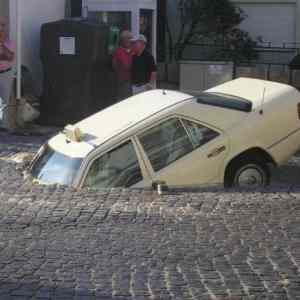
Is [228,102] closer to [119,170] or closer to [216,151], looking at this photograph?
[216,151]

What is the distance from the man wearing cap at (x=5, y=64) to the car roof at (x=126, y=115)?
4.33m

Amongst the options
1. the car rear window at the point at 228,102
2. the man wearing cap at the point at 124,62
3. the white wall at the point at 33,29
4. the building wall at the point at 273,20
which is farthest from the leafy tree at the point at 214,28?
the car rear window at the point at 228,102

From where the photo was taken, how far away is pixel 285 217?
861 cm

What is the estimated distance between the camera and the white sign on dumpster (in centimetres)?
1588

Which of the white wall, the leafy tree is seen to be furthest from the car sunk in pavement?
the leafy tree

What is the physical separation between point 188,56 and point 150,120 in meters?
13.5

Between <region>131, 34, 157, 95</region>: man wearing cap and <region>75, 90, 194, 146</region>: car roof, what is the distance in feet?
12.5

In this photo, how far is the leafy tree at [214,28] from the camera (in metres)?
22.7

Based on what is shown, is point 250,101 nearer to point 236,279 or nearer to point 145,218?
point 145,218

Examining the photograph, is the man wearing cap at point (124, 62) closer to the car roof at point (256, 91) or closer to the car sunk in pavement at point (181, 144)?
the car roof at point (256, 91)

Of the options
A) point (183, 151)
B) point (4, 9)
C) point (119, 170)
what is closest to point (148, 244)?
point (119, 170)

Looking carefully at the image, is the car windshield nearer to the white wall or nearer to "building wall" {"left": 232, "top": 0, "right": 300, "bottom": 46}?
the white wall

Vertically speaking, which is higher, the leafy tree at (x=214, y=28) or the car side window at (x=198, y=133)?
the leafy tree at (x=214, y=28)

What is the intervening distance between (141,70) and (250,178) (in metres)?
5.07
